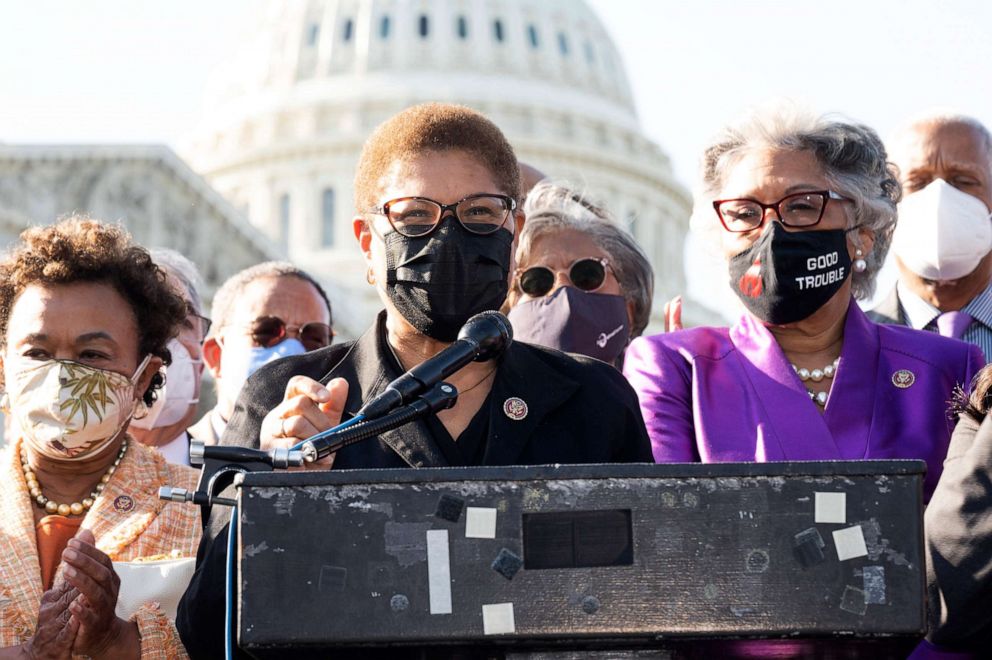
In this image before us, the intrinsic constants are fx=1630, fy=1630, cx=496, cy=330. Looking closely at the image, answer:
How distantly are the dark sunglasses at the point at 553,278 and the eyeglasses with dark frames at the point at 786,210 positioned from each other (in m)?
1.38

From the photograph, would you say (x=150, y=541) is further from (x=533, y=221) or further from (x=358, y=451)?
(x=533, y=221)

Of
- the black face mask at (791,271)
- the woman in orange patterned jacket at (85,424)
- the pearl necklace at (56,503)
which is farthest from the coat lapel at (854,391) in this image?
the pearl necklace at (56,503)

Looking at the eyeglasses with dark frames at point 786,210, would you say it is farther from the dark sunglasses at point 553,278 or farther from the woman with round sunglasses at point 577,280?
the dark sunglasses at point 553,278

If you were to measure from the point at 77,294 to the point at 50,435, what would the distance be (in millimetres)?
417

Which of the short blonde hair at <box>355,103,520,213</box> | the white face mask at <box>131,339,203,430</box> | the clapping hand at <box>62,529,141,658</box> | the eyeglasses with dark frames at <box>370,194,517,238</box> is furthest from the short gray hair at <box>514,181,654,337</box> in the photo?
the clapping hand at <box>62,529,141,658</box>

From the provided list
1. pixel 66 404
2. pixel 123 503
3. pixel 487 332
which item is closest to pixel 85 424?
pixel 66 404

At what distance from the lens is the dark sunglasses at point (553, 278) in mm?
5691

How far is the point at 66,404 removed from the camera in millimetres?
4402

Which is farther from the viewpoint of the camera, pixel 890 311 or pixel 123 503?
pixel 890 311

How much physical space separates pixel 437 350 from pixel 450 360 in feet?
2.22

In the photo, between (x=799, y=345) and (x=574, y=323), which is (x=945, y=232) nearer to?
(x=574, y=323)

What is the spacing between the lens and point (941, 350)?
4.30 m

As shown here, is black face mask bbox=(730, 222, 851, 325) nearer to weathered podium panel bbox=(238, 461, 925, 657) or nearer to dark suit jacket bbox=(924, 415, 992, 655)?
dark suit jacket bbox=(924, 415, 992, 655)

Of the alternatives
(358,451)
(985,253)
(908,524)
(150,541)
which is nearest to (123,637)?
(150,541)
